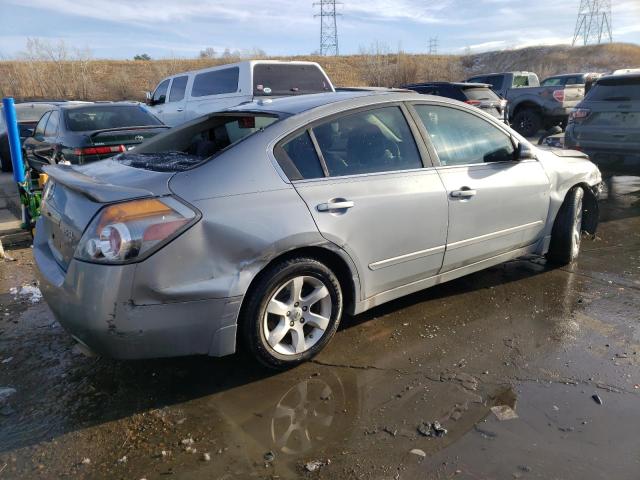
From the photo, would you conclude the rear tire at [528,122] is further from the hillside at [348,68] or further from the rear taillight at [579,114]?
the hillside at [348,68]

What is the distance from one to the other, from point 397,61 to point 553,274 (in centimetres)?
4977

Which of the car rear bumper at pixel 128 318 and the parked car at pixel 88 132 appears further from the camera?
the parked car at pixel 88 132

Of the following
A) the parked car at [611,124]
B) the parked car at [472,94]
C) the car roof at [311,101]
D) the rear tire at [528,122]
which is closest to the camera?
the car roof at [311,101]

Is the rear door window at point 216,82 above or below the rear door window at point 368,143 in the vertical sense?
above

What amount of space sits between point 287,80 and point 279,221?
756 cm

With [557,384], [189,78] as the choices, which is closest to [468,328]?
[557,384]

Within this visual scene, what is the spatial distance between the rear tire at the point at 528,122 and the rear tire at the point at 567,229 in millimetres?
11741

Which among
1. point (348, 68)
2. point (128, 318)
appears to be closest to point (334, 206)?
point (128, 318)

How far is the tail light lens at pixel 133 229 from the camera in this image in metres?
2.48

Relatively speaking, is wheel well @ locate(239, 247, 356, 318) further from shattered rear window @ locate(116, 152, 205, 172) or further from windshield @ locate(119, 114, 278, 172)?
windshield @ locate(119, 114, 278, 172)

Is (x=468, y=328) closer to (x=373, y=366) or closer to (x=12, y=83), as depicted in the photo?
(x=373, y=366)

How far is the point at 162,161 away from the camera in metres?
3.37

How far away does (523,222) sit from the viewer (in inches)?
165

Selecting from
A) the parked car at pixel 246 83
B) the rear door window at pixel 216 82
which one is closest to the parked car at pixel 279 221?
the parked car at pixel 246 83
